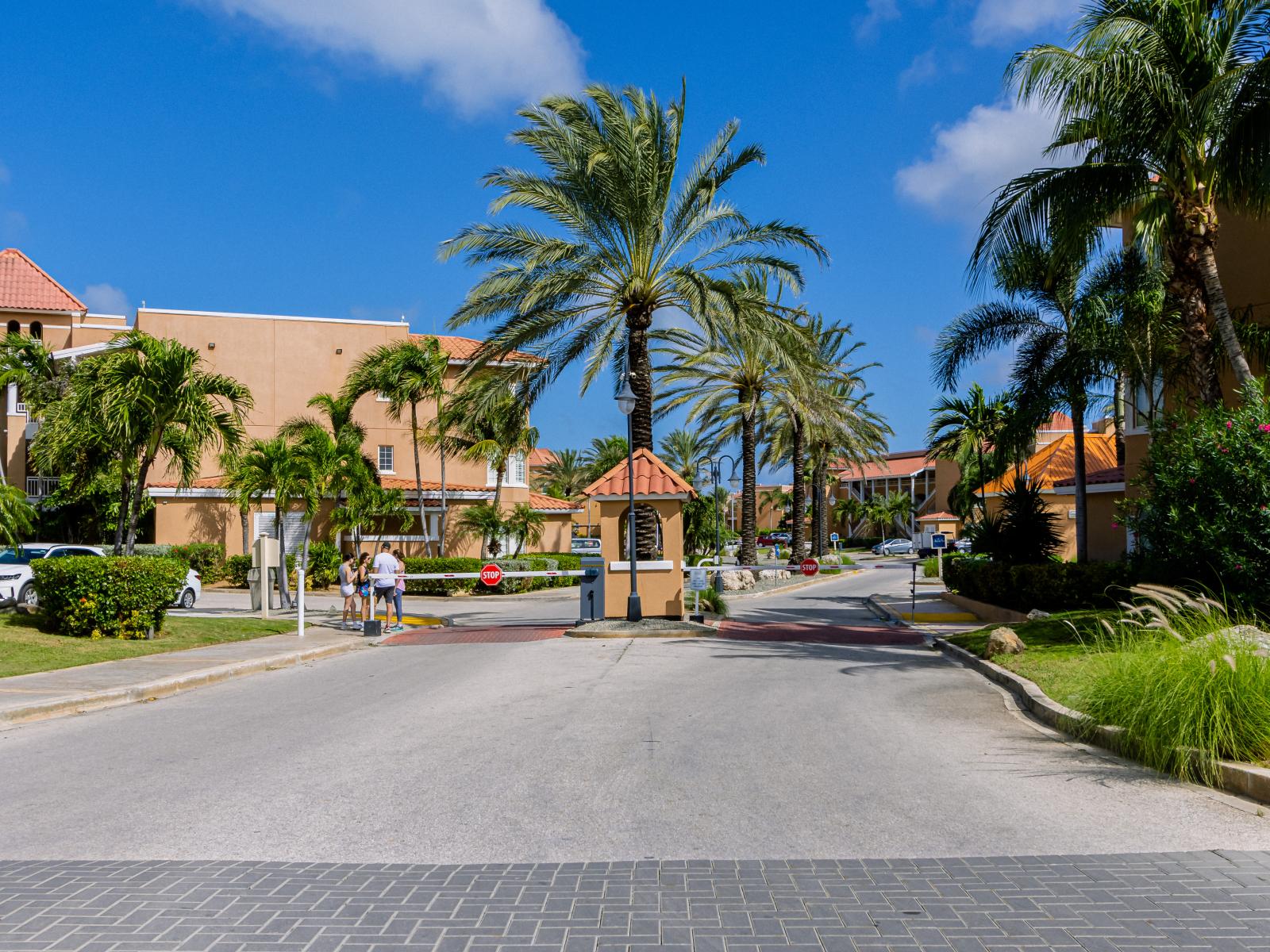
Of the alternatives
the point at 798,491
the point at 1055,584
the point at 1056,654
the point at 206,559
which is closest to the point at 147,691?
the point at 1056,654

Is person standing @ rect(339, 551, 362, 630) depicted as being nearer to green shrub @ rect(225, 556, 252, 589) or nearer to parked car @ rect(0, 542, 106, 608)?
parked car @ rect(0, 542, 106, 608)

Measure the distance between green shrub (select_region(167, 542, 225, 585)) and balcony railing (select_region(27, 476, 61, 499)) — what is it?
721 cm

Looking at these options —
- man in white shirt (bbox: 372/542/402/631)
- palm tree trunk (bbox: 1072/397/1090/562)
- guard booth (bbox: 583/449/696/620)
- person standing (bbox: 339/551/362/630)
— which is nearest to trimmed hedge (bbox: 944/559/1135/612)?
palm tree trunk (bbox: 1072/397/1090/562)

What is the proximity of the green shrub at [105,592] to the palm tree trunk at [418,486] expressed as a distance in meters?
20.3

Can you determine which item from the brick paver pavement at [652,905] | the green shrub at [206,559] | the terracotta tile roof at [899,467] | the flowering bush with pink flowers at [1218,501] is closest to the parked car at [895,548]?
the terracotta tile roof at [899,467]

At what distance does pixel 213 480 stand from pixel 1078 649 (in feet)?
115

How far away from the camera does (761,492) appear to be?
148 metres

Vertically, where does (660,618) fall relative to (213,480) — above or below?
below

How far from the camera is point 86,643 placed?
1623cm

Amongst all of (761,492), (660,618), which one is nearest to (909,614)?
(660,618)

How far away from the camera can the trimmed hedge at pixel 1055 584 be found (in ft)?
65.0

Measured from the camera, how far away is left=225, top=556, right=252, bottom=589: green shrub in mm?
37969

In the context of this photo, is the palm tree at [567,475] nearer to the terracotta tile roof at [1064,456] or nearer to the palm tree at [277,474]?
the terracotta tile roof at [1064,456]

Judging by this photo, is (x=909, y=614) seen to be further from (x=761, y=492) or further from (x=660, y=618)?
(x=761, y=492)
